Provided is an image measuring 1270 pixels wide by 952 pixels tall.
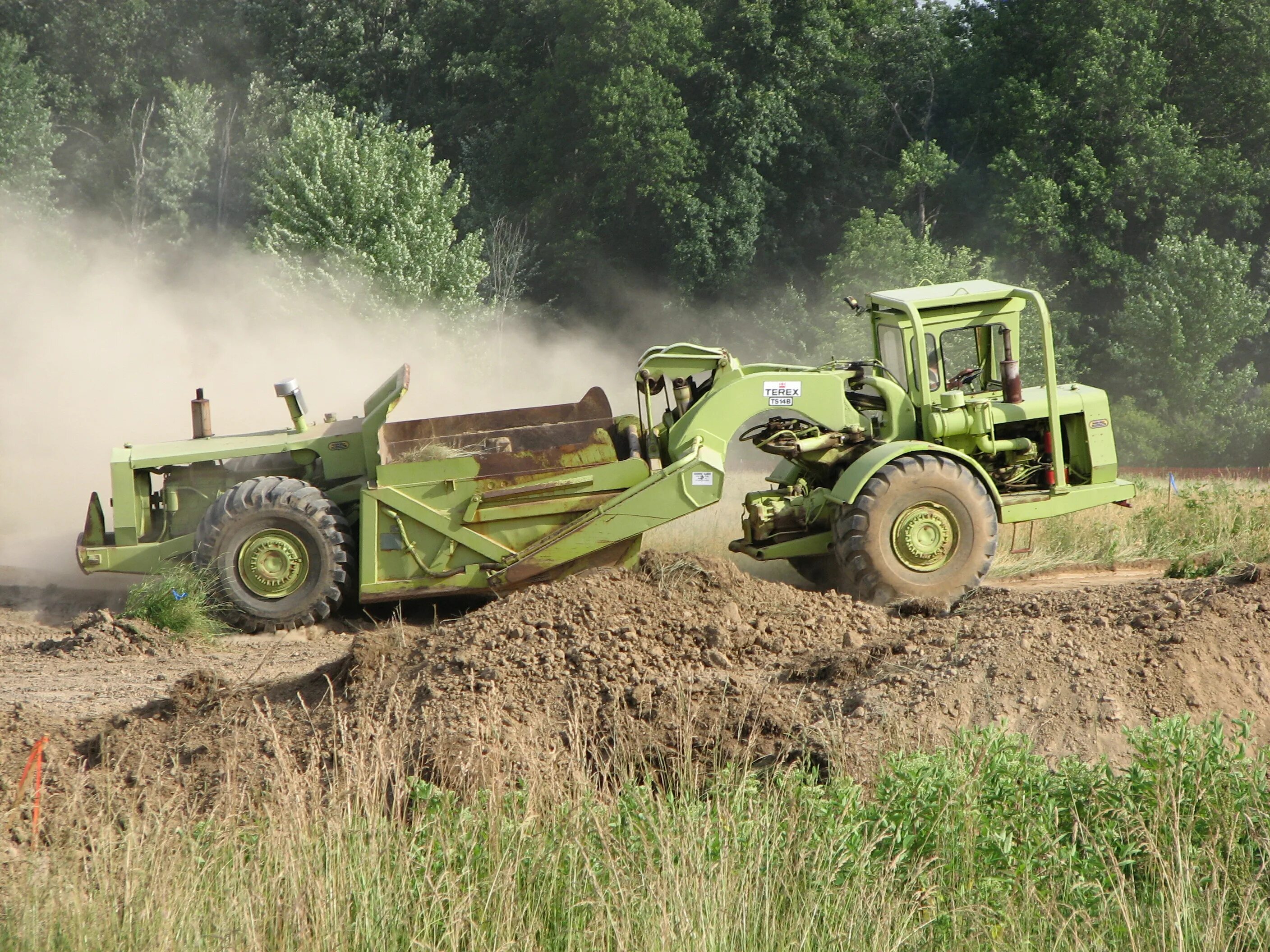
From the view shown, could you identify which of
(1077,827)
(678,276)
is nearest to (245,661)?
(1077,827)

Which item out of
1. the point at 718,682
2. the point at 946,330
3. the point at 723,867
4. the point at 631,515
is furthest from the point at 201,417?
the point at 723,867

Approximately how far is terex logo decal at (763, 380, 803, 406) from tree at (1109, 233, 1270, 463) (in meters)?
30.0

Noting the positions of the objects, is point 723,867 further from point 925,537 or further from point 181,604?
point 181,604

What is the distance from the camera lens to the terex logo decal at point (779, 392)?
32.3ft

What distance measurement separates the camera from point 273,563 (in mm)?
9836

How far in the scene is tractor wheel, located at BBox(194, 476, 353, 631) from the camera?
975 cm

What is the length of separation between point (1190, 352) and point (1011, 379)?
30355 mm

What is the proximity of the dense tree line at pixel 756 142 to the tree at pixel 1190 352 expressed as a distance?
0.29ft

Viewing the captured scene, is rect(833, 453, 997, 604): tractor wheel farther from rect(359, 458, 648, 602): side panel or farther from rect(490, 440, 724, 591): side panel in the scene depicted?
rect(359, 458, 648, 602): side panel

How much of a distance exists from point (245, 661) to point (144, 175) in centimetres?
3704

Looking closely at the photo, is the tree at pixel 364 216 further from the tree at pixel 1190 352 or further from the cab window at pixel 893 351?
the tree at pixel 1190 352

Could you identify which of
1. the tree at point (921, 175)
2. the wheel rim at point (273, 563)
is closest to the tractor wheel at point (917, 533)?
the wheel rim at point (273, 563)

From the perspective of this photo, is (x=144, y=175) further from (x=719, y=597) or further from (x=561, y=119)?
(x=719, y=597)

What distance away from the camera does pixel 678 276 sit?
40781 millimetres
